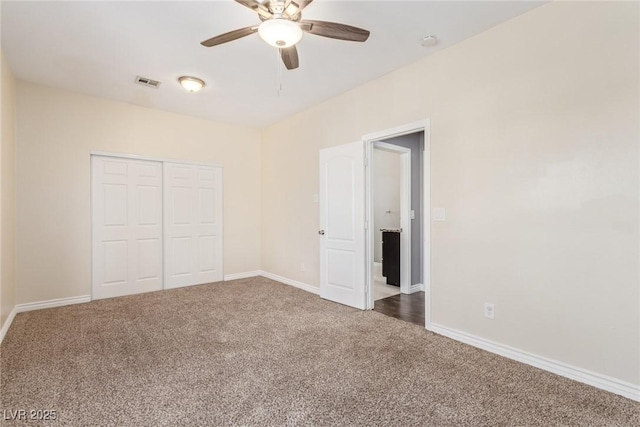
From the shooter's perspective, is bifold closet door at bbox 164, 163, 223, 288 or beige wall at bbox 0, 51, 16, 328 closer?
beige wall at bbox 0, 51, 16, 328

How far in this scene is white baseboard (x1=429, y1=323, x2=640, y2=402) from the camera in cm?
197

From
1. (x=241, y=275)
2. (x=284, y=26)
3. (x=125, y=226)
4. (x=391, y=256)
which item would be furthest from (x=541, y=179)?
(x=125, y=226)

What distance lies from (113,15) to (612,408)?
441 centimetres

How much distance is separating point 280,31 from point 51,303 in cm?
428

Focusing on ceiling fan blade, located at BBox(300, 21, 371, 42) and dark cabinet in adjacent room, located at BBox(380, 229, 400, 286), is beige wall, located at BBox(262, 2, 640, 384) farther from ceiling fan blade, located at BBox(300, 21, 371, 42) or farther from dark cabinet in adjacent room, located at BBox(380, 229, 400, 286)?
dark cabinet in adjacent room, located at BBox(380, 229, 400, 286)

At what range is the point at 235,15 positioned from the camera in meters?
2.43

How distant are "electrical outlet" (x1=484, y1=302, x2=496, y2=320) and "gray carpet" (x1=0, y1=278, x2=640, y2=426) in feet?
1.03

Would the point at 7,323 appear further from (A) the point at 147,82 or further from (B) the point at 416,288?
(B) the point at 416,288

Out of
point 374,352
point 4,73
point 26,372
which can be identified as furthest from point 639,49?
A: point 4,73

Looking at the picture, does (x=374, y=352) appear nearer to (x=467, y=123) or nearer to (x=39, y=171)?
(x=467, y=123)

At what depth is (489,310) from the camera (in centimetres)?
264

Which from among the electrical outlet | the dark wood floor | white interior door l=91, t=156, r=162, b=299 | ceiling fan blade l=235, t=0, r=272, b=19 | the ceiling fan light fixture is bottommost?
the dark wood floor

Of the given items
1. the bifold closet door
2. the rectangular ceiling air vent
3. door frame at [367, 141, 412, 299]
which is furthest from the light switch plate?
the bifold closet door

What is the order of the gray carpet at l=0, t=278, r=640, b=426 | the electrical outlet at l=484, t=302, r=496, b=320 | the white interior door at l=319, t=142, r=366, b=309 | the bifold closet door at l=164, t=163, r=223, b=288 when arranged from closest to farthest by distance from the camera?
the gray carpet at l=0, t=278, r=640, b=426 → the electrical outlet at l=484, t=302, r=496, b=320 → the white interior door at l=319, t=142, r=366, b=309 → the bifold closet door at l=164, t=163, r=223, b=288
